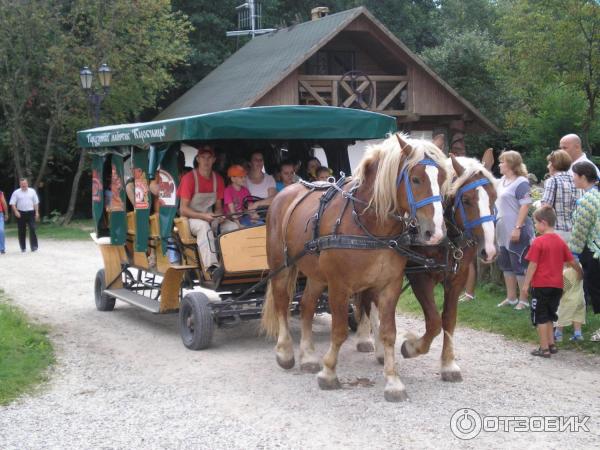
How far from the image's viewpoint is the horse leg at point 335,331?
253 inches

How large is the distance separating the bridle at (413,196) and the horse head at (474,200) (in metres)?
0.46

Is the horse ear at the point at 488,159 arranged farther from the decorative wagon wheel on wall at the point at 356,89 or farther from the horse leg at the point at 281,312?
the decorative wagon wheel on wall at the point at 356,89

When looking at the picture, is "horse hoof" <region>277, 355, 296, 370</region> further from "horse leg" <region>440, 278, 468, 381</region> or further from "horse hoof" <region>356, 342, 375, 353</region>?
"horse leg" <region>440, 278, 468, 381</region>

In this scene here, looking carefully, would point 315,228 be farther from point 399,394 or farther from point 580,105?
point 580,105

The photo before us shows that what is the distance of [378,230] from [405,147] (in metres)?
0.69

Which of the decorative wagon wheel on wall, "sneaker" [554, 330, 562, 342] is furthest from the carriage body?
the decorative wagon wheel on wall

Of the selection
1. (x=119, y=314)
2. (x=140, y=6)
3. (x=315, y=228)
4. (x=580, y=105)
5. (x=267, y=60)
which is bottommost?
(x=119, y=314)

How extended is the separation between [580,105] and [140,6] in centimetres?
1477

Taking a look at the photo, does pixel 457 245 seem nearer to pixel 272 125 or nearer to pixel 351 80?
pixel 272 125

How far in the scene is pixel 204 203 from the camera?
863 centimetres

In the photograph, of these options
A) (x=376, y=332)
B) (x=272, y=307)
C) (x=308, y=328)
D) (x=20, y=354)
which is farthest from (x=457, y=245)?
(x=20, y=354)

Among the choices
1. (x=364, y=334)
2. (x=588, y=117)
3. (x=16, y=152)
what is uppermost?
(x=588, y=117)

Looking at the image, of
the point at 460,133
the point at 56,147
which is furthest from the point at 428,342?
the point at 56,147

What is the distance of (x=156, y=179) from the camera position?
8859 millimetres
